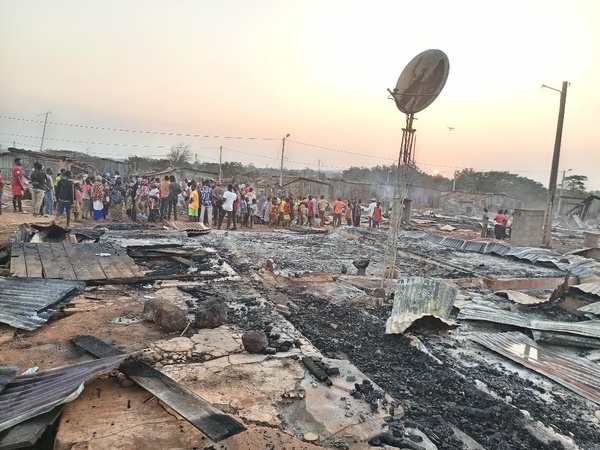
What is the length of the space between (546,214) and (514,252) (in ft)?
13.6

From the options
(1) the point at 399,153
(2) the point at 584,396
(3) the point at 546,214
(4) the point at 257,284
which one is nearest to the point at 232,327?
(4) the point at 257,284

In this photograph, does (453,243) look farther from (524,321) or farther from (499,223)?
(524,321)

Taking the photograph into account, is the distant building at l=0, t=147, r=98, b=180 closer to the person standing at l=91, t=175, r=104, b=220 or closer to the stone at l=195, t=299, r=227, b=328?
the person standing at l=91, t=175, r=104, b=220

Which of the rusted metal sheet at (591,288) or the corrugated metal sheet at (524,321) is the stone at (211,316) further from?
the rusted metal sheet at (591,288)

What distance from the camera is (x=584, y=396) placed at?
12.9ft

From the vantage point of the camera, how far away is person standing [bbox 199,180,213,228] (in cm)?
1506

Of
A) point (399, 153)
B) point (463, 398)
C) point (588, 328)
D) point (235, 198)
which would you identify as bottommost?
point (463, 398)

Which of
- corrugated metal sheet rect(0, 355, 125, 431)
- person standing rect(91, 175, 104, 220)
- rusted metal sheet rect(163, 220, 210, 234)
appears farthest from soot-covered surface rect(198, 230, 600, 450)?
person standing rect(91, 175, 104, 220)

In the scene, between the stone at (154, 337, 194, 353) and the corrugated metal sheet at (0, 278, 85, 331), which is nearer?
the stone at (154, 337, 194, 353)

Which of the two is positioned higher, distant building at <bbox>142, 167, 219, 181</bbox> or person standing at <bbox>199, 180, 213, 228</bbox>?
distant building at <bbox>142, 167, 219, 181</bbox>

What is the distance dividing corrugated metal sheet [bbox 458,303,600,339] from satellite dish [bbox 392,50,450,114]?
3.75 metres

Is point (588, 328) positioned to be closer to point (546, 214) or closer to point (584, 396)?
point (584, 396)

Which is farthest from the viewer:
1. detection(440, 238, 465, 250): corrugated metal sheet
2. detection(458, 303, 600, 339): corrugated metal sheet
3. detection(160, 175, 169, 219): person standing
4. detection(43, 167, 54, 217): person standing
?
detection(440, 238, 465, 250): corrugated metal sheet

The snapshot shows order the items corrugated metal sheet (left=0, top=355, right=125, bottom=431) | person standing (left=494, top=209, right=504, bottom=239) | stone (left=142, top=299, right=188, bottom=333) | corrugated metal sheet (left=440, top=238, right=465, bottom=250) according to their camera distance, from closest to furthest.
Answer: corrugated metal sheet (left=0, top=355, right=125, bottom=431) → stone (left=142, top=299, right=188, bottom=333) → corrugated metal sheet (left=440, top=238, right=465, bottom=250) → person standing (left=494, top=209, right=504, bottom=239)
